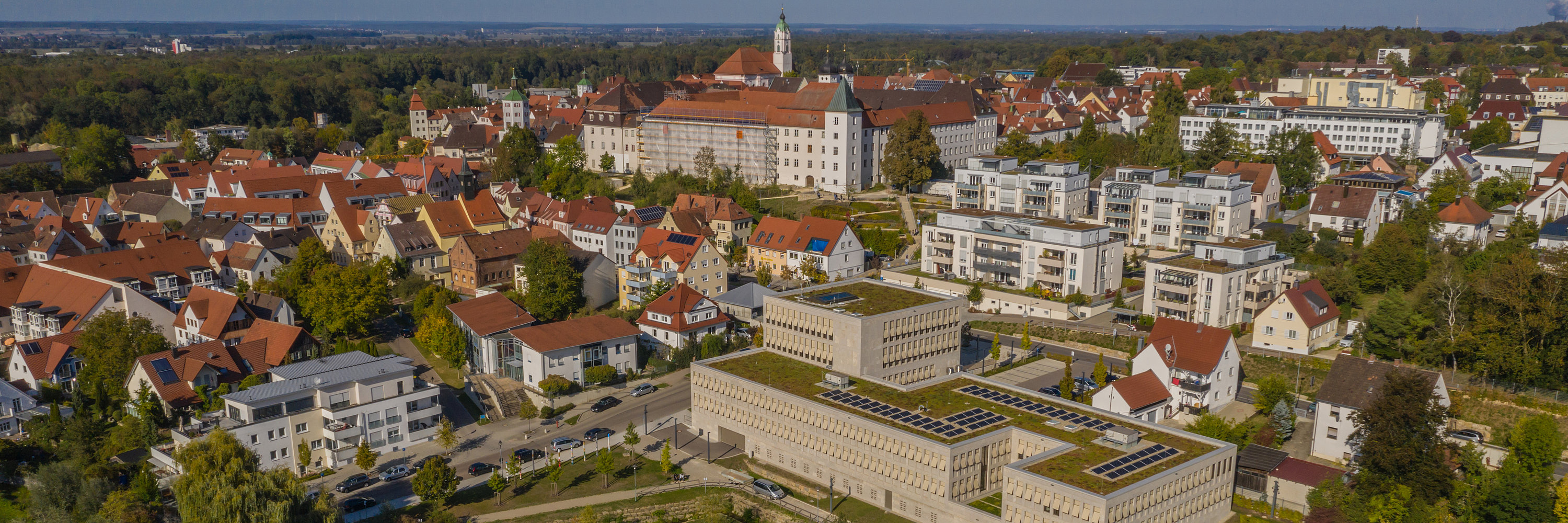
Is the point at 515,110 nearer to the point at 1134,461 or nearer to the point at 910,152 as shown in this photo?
the point at 910,152

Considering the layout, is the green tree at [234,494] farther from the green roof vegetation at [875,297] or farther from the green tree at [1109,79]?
the green tree at [1109,79]

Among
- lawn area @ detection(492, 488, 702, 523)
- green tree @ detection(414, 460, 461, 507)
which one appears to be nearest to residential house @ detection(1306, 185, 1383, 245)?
lawn area @ detection(492, 488, 702, 523)

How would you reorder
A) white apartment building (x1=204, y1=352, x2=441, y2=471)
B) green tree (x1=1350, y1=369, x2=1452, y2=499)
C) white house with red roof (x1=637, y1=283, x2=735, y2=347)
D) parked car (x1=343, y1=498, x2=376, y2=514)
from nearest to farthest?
green tree (x1=1350, y1=369, x2=1452, y2=499) < parked car (x1=343, y1=498, x2=376, y2=514) < white apartment building (x1=204, y1=352, x2=441, y2=471) < white house with red roof (x1=637, y1=283, x2=735, y2=347)

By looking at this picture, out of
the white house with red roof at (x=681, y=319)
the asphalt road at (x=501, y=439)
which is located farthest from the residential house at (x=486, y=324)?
the white house with red roof at (x=681, y=319)

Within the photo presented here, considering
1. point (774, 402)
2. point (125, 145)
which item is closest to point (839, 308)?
point (774, 402)

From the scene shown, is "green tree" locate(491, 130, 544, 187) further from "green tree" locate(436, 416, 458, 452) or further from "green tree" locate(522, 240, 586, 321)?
"green tree" locate(436, 416, 458, 452)

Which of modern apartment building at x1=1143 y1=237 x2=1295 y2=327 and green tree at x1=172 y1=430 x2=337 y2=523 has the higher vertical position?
modern apartment building at x1=1143 y1=237 x2=1295 y2=327
